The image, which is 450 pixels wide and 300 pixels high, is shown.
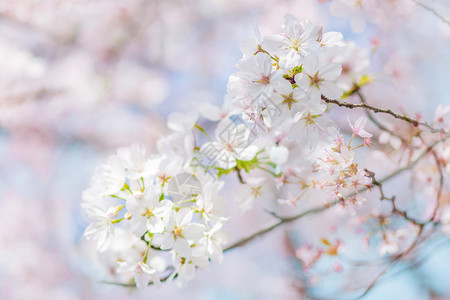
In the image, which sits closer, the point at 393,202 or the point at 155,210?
the point at 155,210

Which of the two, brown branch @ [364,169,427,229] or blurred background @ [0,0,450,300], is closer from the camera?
brown branch @ [364,169,427,229]

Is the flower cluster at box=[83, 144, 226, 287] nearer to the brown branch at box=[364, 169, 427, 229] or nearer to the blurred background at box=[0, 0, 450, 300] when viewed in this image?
the brown branch at box=[364, 169, 427, 229]

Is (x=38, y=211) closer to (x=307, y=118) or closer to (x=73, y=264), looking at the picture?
(x=73, y=264)

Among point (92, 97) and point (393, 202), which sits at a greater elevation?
point (393, 202)

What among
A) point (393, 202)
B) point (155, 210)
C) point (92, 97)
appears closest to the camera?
point (155, 210)

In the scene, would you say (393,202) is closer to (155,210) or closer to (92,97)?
(155,210)

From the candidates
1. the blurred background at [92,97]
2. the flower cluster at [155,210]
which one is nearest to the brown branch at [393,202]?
the flower cluster at [155,210]

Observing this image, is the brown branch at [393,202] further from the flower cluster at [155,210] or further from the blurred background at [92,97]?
the blurred background at [92,97]

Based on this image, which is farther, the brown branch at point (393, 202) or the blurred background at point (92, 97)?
the blurred background at point (92, 97)

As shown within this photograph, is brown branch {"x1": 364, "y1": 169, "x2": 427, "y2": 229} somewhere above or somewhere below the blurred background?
above

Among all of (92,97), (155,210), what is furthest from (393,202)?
(92,97)

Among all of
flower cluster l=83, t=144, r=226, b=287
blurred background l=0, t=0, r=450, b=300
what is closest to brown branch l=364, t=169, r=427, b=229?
flower cluster l=83, t=144, r=226, b=287

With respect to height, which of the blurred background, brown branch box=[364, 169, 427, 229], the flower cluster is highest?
brown branch box=[364, 169, 427, 229]
